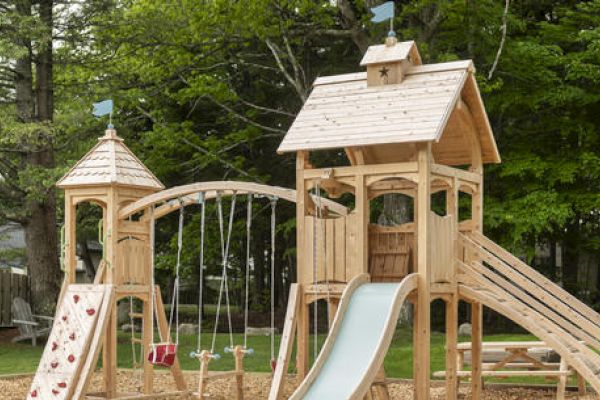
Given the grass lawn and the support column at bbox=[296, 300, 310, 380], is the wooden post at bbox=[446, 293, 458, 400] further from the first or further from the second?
the grass lawn

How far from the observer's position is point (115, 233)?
12688 millimetres

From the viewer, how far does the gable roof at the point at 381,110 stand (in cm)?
1037

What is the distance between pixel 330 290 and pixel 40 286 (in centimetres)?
1172

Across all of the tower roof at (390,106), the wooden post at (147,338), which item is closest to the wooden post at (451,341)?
the tower roof at (390,106)

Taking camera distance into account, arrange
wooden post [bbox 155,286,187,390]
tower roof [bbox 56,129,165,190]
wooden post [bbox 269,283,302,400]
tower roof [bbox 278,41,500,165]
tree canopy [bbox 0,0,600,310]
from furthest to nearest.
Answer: tree canopy [bbox 0,0,600,310]
wooden post [bbox 155,286,187,390]
tower roof [bbox 56,129,165,190]
tower roof [bbox 278,41,500,165]
wooden post [bbox 269,283,302,400]

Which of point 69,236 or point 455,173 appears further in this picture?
point 69,236

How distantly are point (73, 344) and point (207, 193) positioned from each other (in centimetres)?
266

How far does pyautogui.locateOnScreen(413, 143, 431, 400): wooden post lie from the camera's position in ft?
33.4

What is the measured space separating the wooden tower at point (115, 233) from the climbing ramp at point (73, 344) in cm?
22

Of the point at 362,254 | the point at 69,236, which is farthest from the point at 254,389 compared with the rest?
the point at 362,254

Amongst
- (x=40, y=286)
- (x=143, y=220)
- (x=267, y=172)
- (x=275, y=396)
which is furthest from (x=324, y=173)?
(x=267, y=172)

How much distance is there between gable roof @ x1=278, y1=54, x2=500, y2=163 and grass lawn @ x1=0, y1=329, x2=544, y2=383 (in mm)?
5567

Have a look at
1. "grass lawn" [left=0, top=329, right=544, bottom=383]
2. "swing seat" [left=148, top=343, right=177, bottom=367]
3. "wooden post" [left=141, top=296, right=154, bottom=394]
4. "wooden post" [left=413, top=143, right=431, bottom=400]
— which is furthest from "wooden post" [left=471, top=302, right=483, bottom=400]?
"wooden post" [left=141, top=296, right=154, bottom=394]

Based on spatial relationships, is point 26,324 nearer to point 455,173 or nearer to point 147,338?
point 147,338
